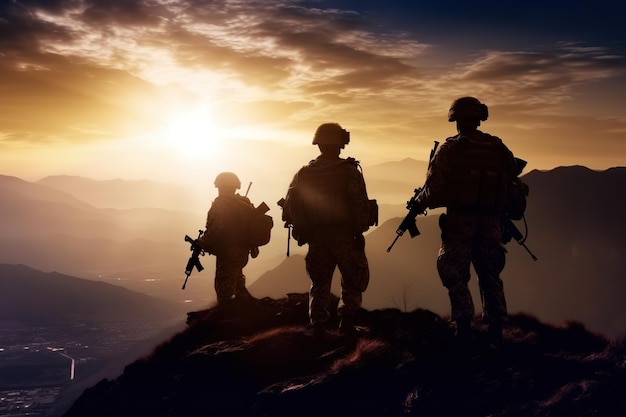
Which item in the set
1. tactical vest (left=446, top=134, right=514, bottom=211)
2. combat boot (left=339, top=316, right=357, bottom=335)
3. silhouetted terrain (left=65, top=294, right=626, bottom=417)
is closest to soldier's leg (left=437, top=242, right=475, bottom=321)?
silhouetted terrain (left=65, top=294, right=626, bottom=417)

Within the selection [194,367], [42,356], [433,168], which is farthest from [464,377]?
[42,356]

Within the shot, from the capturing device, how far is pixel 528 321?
10.3m

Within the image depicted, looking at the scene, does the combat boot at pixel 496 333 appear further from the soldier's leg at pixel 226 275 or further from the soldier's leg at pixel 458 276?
the soldier's leg at pixel 226 275

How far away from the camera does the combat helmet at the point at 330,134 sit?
10.5 meters

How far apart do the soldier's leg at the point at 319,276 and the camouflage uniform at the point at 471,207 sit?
2427 millimetres

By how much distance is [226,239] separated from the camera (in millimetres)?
14344

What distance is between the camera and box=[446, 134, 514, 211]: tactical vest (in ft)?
29.2

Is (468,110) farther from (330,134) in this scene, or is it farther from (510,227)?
(330,134)

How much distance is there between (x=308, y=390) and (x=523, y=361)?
3.53m

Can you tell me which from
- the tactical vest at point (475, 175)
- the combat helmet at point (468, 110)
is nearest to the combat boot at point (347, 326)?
the tactical vest at point (475, 175)

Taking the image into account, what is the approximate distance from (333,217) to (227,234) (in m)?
4.77

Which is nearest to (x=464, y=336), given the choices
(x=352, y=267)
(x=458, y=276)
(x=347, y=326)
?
(x=458, y=276)

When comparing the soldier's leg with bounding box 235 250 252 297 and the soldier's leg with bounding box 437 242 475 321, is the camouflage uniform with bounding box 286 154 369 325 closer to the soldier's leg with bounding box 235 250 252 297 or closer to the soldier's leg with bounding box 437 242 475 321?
the soldier's leg with bounding box 437 242 475 321

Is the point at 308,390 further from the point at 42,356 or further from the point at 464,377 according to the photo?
the point at 42,356
